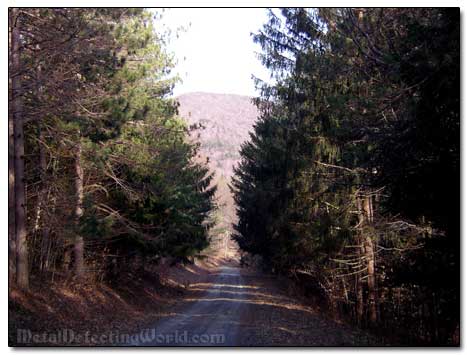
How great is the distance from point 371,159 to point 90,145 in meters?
7.98

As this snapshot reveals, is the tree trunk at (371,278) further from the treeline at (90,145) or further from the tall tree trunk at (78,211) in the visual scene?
the tall tree trunk at (78,211)

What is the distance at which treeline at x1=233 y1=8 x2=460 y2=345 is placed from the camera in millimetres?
9742

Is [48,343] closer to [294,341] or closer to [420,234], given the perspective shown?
[294,341]

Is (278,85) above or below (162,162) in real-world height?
above

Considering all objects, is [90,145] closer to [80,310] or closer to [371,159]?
[80,310]

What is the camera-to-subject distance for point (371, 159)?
13234 mm

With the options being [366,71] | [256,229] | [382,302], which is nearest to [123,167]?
[366,71]

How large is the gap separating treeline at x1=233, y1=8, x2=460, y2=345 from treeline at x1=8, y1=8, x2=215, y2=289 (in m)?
4.21

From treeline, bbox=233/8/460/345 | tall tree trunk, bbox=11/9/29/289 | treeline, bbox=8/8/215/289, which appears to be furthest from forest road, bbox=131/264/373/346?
tall tree trunk, bbox=11/9/29/289

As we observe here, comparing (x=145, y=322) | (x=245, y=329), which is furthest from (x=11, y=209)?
(x=245, y=329)

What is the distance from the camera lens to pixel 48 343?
34.9 ft

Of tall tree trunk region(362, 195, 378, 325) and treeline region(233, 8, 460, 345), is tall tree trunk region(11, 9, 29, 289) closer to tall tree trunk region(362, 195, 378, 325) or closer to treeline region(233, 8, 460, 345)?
treeline region(233, 8, 460, 345)

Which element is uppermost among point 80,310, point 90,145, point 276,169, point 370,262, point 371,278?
point 90,145

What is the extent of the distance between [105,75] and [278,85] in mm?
6476
